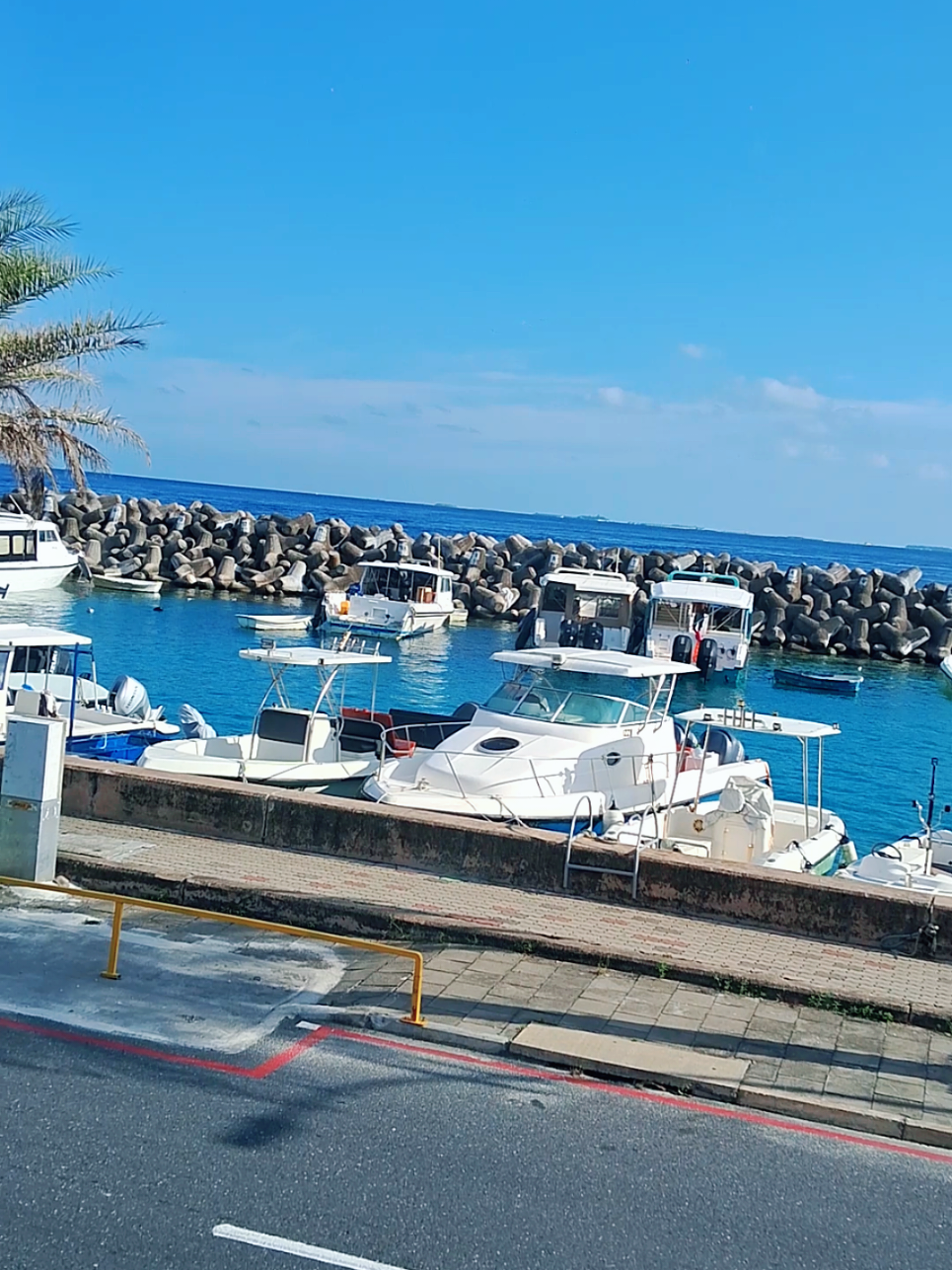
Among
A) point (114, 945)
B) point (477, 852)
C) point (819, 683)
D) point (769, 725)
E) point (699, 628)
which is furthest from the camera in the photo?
point (819, 683)

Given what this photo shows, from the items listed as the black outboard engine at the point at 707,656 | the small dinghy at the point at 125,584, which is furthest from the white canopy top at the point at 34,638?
the small dinghy at the point at 125,584

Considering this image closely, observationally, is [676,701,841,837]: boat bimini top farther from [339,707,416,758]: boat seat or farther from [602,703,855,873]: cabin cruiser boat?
[339,707,416,758]: boat seat

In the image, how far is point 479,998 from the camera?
9.05 metres

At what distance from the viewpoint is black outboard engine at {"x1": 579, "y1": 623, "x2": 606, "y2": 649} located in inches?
1773

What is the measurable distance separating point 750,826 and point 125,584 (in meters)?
50.7

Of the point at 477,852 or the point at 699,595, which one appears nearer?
the point at 477,852

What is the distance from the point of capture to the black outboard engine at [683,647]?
45.2 metres

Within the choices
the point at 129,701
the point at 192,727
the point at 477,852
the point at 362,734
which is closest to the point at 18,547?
the point at 129,701

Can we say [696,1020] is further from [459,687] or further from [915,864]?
[459,687]

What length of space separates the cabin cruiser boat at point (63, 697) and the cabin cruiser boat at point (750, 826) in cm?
1061

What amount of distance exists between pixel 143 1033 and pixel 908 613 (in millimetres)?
60224

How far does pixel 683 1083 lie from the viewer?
25.6 feet

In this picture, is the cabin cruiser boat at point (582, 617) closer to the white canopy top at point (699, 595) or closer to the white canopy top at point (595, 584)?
the white canopy top at point (595, 584)

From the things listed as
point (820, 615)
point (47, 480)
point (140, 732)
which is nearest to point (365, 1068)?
point (47, 480)
